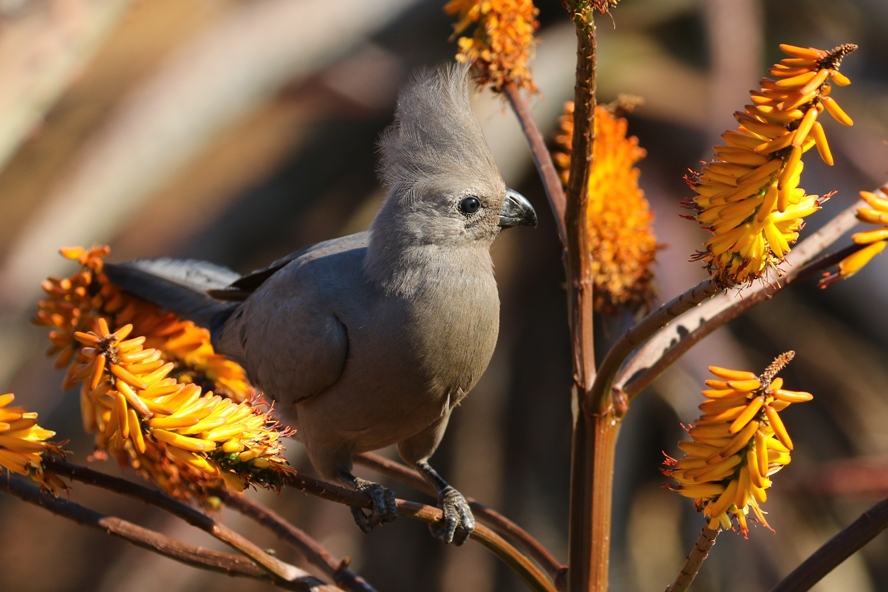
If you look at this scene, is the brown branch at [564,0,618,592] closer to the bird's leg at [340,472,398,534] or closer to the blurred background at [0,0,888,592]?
the bird's leg at [340,472,398,534]

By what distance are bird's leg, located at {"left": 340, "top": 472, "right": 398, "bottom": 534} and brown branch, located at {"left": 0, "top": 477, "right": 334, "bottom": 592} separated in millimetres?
297

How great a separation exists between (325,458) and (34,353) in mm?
2202

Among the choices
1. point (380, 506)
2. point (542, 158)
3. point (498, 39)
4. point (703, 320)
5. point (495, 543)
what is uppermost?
point (498, 39)

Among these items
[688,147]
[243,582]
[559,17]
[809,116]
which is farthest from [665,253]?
[243,582]

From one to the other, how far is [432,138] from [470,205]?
0.20 meters

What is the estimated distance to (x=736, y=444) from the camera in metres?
1.14

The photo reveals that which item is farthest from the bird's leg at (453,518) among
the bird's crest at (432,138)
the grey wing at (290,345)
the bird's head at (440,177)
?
the bird's crest at (432,138)

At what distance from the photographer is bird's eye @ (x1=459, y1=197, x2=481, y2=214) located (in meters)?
2.28

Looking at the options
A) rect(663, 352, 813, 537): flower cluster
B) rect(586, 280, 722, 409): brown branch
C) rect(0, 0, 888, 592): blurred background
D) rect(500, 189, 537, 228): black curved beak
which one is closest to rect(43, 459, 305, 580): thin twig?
rect(586, 280, 722, 409): brown branch

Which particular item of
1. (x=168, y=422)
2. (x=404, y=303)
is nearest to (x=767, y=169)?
(x=168, y=422)

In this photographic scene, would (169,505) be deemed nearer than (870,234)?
No

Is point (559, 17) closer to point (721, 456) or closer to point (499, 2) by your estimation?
point (499, 2)

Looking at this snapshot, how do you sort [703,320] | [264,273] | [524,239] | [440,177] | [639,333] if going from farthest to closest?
[524,239]
[264,273]
[440,177]
[703,320]
[639,333]

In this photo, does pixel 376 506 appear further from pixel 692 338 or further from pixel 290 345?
pixel 692 338
